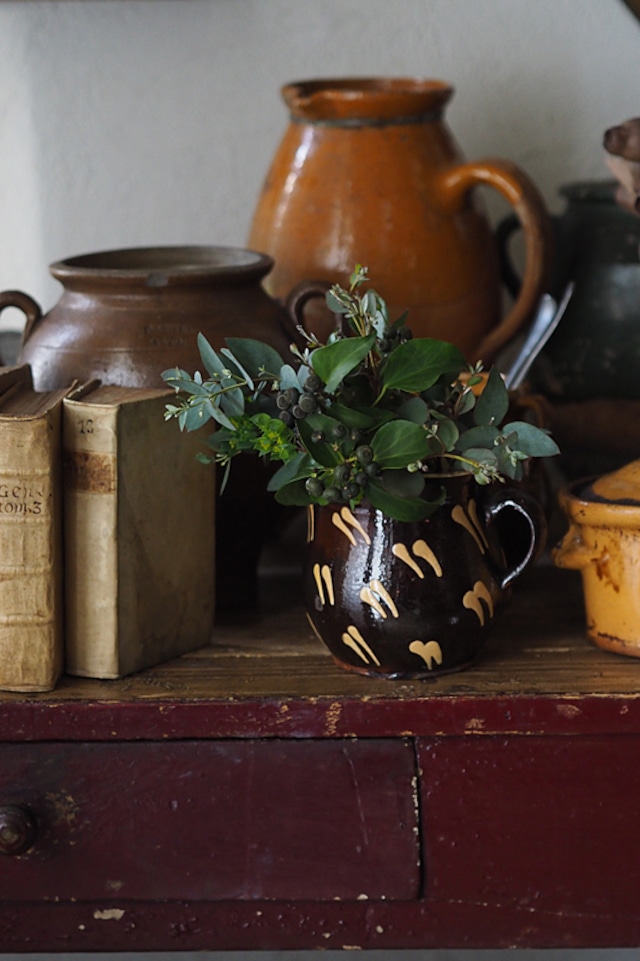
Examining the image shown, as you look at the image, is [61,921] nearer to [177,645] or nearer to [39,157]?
[177,645]

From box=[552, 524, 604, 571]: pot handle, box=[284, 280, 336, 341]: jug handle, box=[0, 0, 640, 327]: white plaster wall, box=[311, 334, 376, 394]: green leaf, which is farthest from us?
box=[0, 0, 640, 327]: white plaster wall

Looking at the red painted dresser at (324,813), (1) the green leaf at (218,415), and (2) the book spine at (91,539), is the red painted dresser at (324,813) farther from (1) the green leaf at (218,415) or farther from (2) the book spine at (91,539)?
(1) the green leaf at (218,415)

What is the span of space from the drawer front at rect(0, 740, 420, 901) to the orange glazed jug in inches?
16.6

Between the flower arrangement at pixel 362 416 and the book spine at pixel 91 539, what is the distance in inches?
2.3

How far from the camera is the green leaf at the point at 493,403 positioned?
785 millimetres

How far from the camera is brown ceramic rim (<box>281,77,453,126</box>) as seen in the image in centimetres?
102

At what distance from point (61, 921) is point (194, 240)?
70 cm

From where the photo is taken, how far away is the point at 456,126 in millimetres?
1212

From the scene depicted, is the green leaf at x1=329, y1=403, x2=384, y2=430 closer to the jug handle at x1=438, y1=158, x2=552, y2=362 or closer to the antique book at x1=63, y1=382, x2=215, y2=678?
the antique book at x1=63, y1=382, x2=215, y2=678

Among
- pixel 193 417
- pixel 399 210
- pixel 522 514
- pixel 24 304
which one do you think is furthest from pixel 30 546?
pixel 399 210

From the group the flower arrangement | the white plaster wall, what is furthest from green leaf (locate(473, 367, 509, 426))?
the white plaster wall

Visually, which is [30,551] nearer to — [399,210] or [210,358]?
[210,358]

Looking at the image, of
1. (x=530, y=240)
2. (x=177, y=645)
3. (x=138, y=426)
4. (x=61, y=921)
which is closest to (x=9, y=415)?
(x=138, y=426)

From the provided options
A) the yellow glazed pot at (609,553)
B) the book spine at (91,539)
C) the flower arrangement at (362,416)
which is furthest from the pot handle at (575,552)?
the book spine at (91,539)
